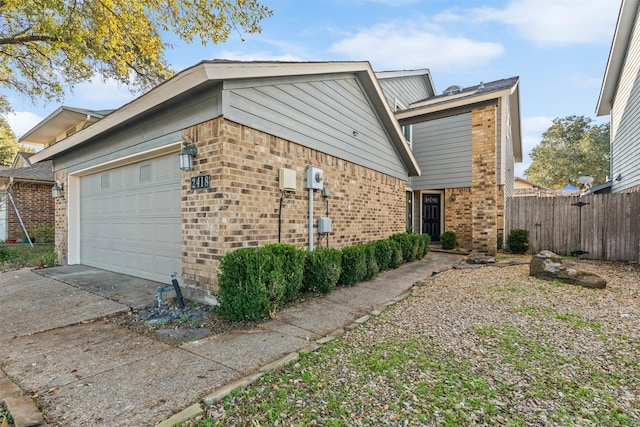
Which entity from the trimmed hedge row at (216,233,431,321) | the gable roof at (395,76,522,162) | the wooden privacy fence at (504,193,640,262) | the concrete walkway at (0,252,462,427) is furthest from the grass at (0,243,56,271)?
the wooden privacy fence at (504,193,640,262)

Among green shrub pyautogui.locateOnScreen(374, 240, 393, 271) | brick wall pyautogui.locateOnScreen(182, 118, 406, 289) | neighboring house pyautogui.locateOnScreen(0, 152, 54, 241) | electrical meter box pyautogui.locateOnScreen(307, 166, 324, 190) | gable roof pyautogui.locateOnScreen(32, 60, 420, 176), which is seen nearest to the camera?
gable roof pyautogui.locateOnScreen(32, 60, 420, 176)

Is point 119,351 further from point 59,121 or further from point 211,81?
point 59,121

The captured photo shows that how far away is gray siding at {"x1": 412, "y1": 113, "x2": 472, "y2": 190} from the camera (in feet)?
37.4

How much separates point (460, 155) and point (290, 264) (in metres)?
9.52

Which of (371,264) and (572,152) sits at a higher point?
(572,152)

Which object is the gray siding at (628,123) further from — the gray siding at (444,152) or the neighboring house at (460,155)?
the gray siding at (444,152)

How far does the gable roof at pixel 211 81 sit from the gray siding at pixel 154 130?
0.57 feet

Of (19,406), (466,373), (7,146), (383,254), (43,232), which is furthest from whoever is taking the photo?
(7,146)

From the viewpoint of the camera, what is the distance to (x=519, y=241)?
10.1 meters

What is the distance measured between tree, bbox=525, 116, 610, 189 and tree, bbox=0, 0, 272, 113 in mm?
27280

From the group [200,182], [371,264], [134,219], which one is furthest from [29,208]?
[371,264]

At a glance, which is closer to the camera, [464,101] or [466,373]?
[466,373]

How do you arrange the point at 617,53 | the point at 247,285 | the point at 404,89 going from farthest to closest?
1. the point at 404,89
2. the point at 617,53
3. the point at 247,285

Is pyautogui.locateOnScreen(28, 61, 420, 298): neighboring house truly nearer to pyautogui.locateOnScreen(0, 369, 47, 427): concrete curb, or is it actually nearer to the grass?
the grass
